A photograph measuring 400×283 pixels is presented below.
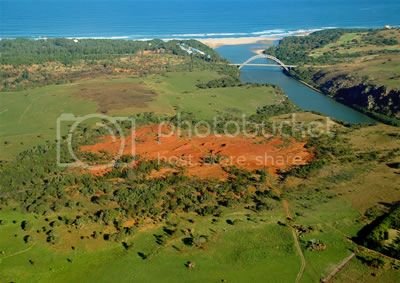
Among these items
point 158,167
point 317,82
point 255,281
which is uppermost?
point 317,82

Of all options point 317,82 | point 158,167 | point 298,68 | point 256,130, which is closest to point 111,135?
point 158,167

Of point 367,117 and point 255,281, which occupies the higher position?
point 367,117

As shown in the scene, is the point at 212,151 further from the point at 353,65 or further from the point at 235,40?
the point at 235,40

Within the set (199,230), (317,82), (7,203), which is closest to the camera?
(199,230)

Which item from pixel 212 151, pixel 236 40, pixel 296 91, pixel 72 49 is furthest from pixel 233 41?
pixel 212 151

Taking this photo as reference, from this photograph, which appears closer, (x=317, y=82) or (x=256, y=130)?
(x=256, y=130)

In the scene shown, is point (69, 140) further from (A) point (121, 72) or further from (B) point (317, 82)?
(B) point (317, 82)

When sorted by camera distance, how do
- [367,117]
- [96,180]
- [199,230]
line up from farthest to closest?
[367,117] < [96,180] < [199,230]

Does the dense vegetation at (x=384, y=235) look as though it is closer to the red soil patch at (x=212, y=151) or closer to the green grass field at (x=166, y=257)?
the green grass field at (x=166, y=257)

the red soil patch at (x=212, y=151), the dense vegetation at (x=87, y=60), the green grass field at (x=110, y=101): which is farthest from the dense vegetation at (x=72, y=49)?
the red soil patch at (x=212, y=151)
